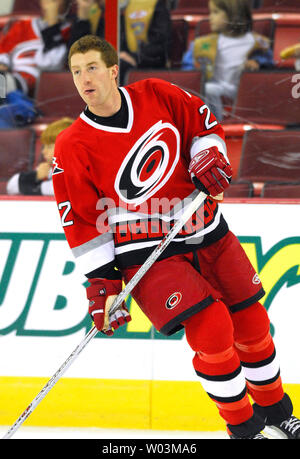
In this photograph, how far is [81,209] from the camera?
6.42ft

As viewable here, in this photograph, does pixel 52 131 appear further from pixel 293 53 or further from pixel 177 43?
pixel 293 53

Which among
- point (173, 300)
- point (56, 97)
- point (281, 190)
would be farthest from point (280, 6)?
point (173, 300)

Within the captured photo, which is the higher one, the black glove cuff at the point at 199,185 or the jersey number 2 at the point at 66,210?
the black glove cuff at the point at 199,185

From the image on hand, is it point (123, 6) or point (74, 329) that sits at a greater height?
point (123, 6)

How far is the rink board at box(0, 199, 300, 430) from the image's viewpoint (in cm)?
262

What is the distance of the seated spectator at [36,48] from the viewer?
272 centimetres

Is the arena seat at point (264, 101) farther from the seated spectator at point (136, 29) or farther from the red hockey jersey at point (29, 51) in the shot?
the red hockey jersey at point (29, 51)

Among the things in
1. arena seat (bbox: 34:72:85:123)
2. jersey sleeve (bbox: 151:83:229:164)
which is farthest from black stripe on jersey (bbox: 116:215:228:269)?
arena seat (bbox: 34:72:85:123)

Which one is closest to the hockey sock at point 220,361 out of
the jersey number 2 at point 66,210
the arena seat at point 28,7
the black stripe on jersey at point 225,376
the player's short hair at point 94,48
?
the black stripe on jersey at point 225,376

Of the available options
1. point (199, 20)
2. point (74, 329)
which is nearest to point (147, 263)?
point (74, 329)

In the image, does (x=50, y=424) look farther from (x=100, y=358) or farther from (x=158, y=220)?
(x=158, y=220)

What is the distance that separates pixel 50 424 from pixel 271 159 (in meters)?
1.29

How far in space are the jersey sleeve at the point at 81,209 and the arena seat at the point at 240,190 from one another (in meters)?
0.80

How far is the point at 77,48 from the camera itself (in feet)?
6.25
